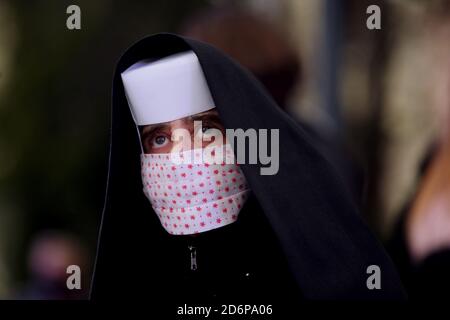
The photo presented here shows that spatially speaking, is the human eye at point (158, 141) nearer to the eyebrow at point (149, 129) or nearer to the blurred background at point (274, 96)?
the eyebrow at point (149, 129)

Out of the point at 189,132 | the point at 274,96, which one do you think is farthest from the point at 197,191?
the point at 274,96

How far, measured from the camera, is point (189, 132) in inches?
76.4

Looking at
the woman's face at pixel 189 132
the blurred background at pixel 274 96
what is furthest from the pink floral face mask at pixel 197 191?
the blurred background at pixel 274 96

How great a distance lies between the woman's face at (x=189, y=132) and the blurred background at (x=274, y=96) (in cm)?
110

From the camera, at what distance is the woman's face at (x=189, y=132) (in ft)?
6.31

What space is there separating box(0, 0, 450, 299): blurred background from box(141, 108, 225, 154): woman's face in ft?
3.61

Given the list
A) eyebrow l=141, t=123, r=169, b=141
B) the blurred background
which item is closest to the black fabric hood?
eyebrow l=141, t=123, r=169, b=141

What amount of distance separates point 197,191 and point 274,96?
4.01ft

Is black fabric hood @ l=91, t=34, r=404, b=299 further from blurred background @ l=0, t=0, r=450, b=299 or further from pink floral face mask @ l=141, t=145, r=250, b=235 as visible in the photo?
blurred background @ l=0, t=0, r=450, b=299

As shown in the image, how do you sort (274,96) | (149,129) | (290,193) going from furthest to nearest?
(274,96) < (149,129) < (290,193)

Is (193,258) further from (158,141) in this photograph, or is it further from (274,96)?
(274,96)

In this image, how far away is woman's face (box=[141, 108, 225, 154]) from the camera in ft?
6.31

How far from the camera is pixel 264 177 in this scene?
6.09 ft
